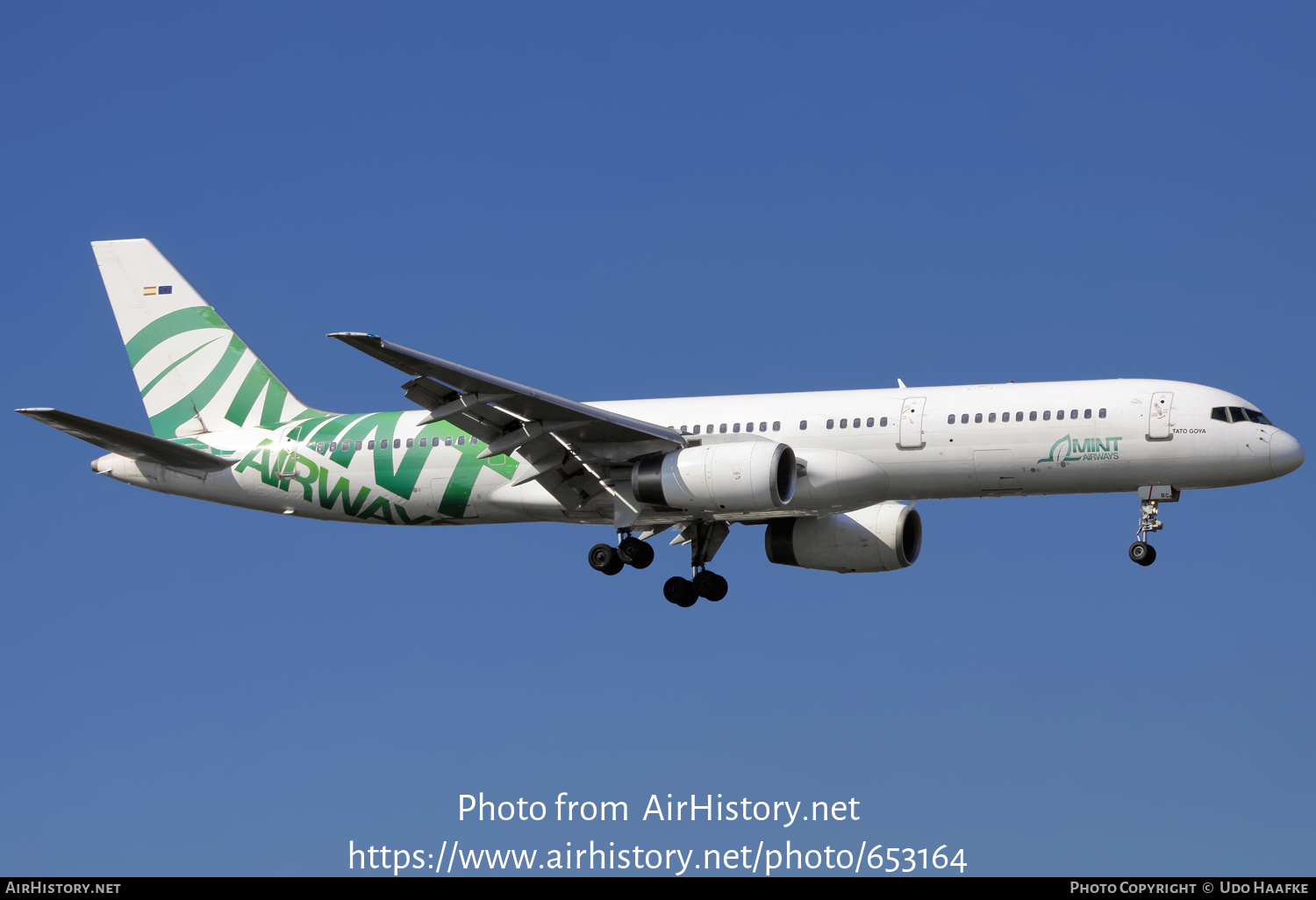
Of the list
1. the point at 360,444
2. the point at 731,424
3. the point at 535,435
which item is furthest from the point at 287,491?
the point at 731,424

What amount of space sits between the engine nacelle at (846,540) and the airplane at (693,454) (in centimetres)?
5

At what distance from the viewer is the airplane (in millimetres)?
37156

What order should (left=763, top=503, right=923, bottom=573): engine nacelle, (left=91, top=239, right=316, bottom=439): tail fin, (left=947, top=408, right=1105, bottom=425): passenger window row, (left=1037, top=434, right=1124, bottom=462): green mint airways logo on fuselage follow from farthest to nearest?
(left=91, top=239, right=316, bottom=439): tail fin, (left=763, top=503, right=923, bottom=573): engine nacelle, (left=947, top=408, right=1105, bottom=425): passenger window row, (left=1037, top=434, right=1124, bottom=462): green mint airways logo on fuselage

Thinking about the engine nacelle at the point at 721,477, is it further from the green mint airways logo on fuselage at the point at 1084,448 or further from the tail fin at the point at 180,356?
the tail fin at the point at 180,356

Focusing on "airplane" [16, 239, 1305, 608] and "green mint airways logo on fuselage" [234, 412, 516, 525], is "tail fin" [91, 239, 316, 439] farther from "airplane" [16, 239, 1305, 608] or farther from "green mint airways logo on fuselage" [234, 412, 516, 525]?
"green mint airways logo on fuselage" [234, 412, 516, 525]

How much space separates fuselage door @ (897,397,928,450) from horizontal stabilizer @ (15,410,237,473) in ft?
56.5

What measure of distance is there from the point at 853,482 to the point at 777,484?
5.65ft

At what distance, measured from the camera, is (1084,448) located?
37281 mm

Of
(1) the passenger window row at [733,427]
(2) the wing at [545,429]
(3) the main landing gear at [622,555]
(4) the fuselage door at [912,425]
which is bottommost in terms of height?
(3) the main landing gear at [622,555]

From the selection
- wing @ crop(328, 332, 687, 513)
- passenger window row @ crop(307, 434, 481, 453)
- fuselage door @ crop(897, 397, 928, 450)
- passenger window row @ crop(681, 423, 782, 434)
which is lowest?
wing @ crop(328, 332, 687, 513)

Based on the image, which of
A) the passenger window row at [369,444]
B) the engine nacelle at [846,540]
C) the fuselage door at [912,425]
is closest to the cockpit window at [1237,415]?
the fuselage door at [912,425]

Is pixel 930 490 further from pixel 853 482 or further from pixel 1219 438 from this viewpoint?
pixel 1219 438

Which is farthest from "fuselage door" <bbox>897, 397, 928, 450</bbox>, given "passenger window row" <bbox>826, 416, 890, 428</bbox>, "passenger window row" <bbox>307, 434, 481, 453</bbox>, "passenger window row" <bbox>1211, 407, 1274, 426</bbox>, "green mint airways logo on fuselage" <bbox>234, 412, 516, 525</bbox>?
"passenger window row" <bbox>307, 434, 481, 453</bbox>

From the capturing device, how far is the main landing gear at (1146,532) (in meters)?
37.9
